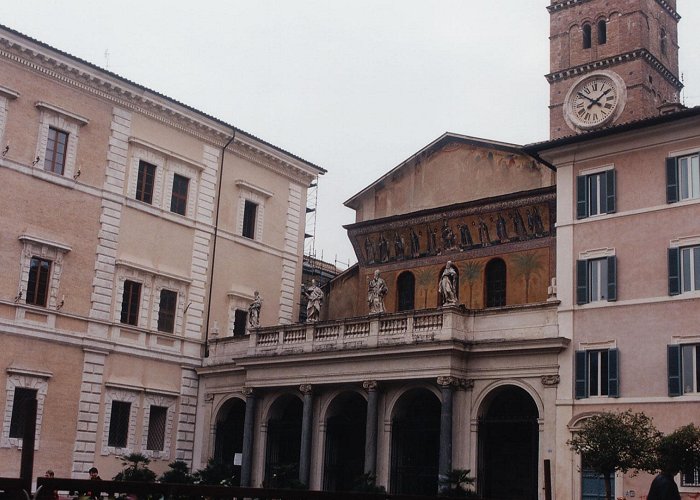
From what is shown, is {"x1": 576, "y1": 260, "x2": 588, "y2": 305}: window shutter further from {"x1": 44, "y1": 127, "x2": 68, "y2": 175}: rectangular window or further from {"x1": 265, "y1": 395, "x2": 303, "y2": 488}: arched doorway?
{"x1": 44, "y1": 127, "x2": 68, "y2": 175}: rectangular window

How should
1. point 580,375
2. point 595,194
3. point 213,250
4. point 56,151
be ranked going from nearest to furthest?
point 580,375 < point 595,194 < point 56,151 < point 213,250

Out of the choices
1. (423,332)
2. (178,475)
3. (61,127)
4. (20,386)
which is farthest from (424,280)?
(20,386)

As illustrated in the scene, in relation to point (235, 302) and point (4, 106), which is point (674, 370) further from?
point (4, 106)

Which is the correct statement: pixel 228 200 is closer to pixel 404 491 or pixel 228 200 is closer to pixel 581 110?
pixel 404 491

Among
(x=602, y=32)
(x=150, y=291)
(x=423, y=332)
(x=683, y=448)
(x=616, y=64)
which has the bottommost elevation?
(x=683, y=448)

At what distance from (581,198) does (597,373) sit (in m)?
5.27

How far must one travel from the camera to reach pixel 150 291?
118 ft

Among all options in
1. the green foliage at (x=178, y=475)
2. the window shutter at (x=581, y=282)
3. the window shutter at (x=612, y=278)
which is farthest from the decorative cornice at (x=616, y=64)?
the green foliage at (x=178, y=475)

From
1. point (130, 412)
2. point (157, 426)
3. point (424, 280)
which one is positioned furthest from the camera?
point (157, 426)

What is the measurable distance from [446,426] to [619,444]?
21.2 feet

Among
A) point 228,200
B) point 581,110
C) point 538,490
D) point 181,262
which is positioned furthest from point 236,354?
point 581,110

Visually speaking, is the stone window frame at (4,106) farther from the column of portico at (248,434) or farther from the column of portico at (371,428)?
the column of portico at (371,428)

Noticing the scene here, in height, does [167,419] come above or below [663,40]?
below

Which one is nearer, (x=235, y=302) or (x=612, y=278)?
(x=612, y=278)
